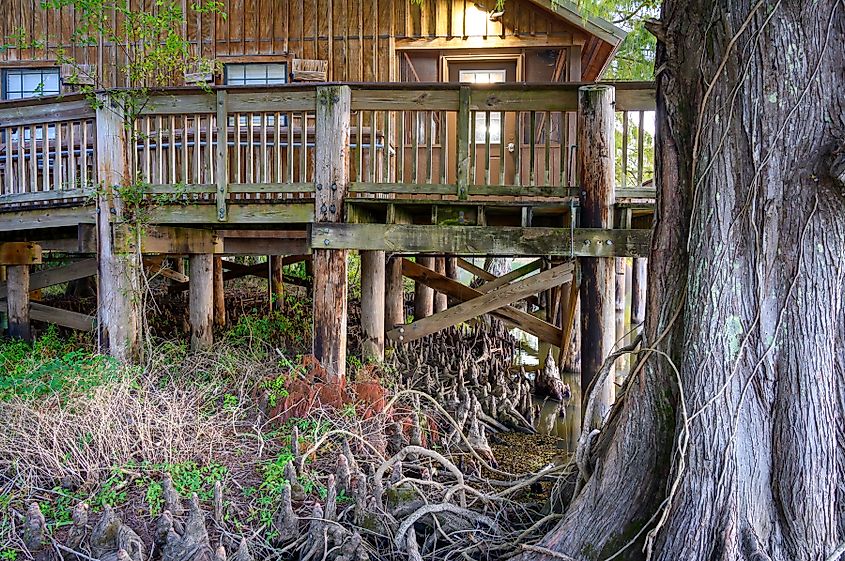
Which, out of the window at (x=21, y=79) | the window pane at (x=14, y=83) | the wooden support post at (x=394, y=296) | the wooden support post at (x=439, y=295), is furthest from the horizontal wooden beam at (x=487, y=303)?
the window pane at (x=14, y=83)

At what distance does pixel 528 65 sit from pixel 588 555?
363 inches

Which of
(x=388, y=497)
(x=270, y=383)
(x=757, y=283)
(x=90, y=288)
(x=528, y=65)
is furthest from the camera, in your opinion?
(x=90, y=288)

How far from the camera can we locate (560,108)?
6.30 meters

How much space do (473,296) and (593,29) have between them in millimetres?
4208

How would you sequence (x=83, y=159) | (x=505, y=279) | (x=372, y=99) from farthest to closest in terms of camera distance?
(x=505, y=279) → (x=83, y=159) → (x=372, y=99)

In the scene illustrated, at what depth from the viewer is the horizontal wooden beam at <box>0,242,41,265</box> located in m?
8.88

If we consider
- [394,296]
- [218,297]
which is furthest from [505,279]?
[218,297]

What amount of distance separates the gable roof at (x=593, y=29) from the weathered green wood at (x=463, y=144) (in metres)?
3.66

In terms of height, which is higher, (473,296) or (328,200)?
(328,200)

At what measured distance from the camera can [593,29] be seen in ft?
32.7

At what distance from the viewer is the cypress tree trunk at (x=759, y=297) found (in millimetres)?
3102

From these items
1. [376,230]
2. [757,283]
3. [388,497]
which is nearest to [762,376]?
[757,283]

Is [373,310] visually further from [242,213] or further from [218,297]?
[218,297]

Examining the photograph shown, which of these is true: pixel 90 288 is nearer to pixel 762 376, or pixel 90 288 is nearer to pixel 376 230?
pixel 376 230
